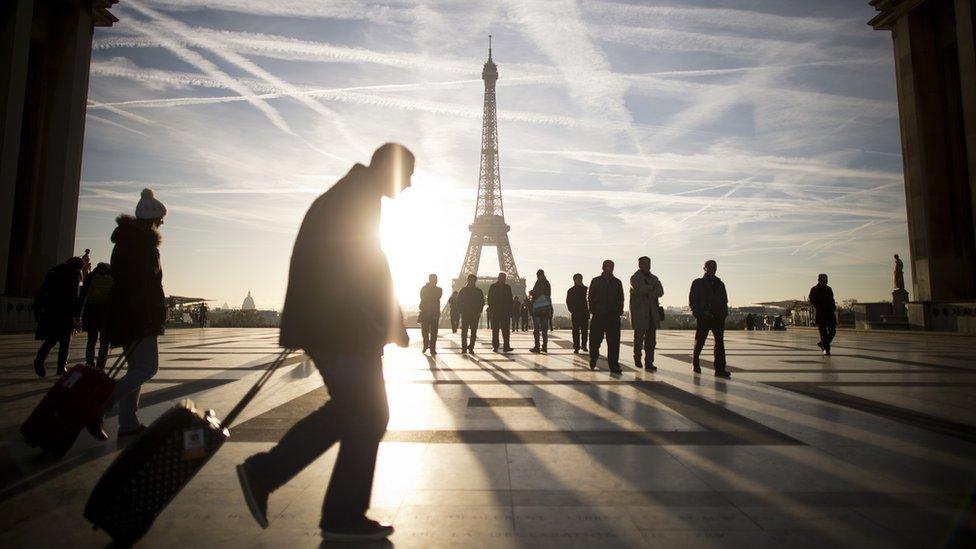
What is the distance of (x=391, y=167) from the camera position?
2561 mm

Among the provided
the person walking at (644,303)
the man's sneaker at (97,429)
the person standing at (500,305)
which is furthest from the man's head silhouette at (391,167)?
the person standing at (500,305)

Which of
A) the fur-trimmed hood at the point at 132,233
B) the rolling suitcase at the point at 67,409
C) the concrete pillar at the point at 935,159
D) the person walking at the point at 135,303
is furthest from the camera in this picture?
the concrete pillar at the point at 935,159

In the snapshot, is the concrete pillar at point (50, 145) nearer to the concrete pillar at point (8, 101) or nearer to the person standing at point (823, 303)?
the concrete pillar at point (8, 101)

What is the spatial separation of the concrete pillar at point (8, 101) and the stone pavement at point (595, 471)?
16.4 meters

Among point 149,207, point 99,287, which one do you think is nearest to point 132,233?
point 149,207

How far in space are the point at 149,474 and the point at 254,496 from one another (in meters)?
0.44

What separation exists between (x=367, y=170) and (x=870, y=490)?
299 cm

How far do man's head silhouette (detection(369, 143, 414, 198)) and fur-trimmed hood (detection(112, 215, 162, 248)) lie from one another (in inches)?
98.4

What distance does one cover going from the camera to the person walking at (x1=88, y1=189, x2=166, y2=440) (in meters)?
3.83

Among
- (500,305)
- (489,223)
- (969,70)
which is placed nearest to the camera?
(500,305)

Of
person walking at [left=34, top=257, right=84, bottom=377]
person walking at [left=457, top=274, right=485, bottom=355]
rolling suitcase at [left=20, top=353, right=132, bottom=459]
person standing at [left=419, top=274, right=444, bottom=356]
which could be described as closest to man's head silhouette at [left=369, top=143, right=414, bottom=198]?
rolling suitcase at [left=20, top=353, right=132, bottom=459]

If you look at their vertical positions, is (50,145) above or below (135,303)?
above

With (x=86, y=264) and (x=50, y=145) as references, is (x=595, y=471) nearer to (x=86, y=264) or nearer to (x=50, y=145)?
(x=86, y=264)

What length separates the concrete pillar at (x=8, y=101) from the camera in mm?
17969
